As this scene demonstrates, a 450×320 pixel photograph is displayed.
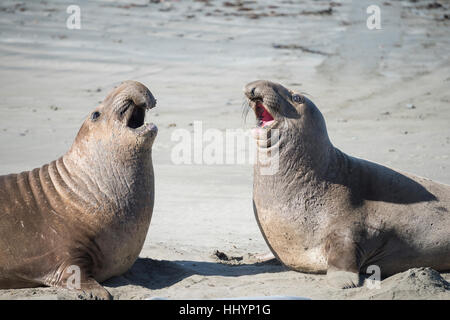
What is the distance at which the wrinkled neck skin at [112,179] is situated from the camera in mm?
5051

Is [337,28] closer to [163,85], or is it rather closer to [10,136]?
[163,85]

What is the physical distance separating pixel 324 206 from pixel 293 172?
0.37m

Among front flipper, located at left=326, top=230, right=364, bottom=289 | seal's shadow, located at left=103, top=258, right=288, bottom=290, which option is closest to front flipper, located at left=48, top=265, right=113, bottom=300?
seal's shadow, located at left=103, top=258, right=288, bottom=290

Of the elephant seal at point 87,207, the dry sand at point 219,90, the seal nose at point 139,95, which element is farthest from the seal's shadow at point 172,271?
the seal nose at point 139,95

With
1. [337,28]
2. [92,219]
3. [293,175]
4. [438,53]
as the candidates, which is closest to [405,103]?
[438,53]

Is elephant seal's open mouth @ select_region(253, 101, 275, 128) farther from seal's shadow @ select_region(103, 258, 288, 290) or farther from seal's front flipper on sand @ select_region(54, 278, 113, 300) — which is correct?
seal's front flipper on sand @ select_region(54, 278, 113, 300)

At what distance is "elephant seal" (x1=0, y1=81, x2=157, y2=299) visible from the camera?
4.84m

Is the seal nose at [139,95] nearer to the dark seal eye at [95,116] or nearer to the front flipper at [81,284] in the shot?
the dark seal eye at [95,116]

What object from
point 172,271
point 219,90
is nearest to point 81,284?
point 172,271

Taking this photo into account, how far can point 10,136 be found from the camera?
1202 cm

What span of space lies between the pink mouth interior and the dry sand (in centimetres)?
125

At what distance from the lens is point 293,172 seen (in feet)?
17.6

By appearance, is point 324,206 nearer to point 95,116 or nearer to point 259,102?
point 259,102

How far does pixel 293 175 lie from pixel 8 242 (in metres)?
2.24
